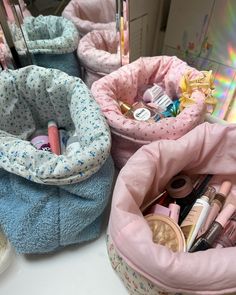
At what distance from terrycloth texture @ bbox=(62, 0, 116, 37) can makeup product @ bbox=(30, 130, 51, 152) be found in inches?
9.7

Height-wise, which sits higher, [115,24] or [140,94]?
[115,24]

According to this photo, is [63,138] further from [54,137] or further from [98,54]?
[98,54]

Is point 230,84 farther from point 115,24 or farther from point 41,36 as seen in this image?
point 41,36

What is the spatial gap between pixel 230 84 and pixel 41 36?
449 mm

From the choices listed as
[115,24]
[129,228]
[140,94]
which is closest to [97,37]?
[115,24]

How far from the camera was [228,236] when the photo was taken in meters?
0.42

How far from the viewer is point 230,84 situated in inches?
25.4

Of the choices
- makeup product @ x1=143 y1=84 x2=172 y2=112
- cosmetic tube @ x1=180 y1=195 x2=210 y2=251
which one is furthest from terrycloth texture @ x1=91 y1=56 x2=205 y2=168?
cosmetic tube @ x1=180 y1=195 x2=210 y2=251

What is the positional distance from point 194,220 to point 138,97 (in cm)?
29

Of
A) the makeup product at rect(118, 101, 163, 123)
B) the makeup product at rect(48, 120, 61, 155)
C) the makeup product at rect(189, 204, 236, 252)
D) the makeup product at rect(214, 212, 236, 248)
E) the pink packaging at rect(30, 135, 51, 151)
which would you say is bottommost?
the makeup product at rect(214, 212, 236, 248)

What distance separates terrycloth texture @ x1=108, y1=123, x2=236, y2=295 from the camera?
30cm

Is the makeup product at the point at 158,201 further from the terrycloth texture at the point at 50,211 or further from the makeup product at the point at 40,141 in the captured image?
the makeup product at the point at 40,141

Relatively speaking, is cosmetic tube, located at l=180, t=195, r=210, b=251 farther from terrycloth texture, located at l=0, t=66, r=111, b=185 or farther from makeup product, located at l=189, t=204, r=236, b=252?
terrycloth texture, located at l=0, t=66, r=111, b=185

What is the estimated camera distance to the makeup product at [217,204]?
17.3 inches
